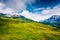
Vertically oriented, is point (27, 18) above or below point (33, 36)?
above

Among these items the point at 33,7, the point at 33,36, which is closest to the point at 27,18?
the point at 33,7

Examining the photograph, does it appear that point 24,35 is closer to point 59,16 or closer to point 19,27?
point 19,27

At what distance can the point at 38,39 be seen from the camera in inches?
502

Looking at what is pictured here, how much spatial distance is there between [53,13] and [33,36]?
2370mm

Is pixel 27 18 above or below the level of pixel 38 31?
above

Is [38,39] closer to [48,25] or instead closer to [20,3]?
[48,25]

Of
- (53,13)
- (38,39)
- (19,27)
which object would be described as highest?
(53,13)

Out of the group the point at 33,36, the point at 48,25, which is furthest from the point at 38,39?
the point at 48,25

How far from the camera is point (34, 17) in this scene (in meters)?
13.2

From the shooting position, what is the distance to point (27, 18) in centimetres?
1415

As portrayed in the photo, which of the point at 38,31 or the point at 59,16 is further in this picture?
the point at 59,16

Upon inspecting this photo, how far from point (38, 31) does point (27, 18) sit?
67.0 inches

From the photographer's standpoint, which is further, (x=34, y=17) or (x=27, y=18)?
(x=27, y=18)

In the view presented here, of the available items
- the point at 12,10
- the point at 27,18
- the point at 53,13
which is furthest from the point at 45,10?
the point at 12,10
